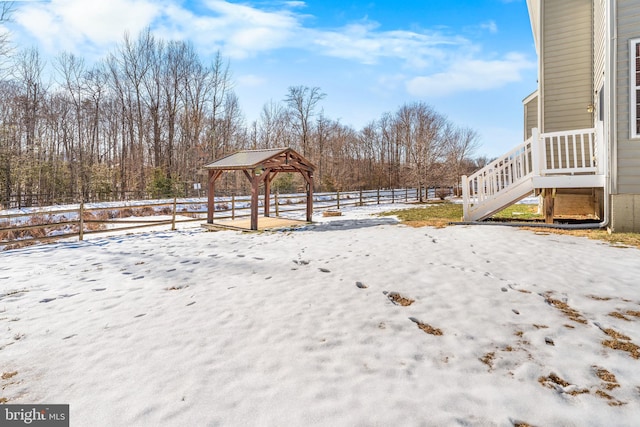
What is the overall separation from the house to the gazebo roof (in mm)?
5701

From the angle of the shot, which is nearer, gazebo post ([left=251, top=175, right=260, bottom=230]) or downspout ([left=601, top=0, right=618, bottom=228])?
downspout ([left=601, top=0, right=618, bottom=228])

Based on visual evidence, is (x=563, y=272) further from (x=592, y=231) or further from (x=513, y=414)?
(x=592, y=231)

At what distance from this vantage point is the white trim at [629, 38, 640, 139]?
6496 millimetres

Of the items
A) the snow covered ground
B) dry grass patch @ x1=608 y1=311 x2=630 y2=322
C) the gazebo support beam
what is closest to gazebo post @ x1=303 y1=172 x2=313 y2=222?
the gazebo support beam

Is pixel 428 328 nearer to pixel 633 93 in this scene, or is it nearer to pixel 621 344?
pixel 621 344

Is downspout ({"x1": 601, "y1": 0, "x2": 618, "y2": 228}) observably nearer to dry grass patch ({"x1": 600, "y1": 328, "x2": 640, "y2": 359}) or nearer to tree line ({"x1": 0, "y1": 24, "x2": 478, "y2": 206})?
dry grass patch ({"x1": 600, "y1": 328, "x2": 640, "y2": 359})

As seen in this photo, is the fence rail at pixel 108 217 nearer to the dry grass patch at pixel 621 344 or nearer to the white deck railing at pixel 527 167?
→ the white deck railing at pixel 527 167

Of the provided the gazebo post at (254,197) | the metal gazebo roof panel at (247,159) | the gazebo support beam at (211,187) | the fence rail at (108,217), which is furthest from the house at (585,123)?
the fence rail at (108,217)

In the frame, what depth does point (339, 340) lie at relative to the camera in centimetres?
297

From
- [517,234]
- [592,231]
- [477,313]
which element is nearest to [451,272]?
[477,313]

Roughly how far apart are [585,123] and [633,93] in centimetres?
323

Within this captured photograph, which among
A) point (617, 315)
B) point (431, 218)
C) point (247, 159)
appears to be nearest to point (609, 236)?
point (617, 315)

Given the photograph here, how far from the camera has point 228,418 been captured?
202 cm

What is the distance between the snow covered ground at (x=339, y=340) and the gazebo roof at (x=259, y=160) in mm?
5279
